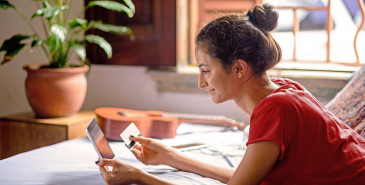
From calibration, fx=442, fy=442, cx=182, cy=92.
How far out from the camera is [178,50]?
2477mm

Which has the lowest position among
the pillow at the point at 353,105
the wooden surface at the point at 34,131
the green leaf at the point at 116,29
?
the wooden surface at the point at 34,131

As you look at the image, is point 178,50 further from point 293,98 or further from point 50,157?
point 293,98

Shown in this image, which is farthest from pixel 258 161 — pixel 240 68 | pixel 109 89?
pixel 109 89

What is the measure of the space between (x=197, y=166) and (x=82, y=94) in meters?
1.06

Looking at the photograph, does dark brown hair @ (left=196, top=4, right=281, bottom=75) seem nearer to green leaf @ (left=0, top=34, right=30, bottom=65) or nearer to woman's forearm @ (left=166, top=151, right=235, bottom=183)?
woman's forearm @ (left=166, top=151, right=235, bottom=183)

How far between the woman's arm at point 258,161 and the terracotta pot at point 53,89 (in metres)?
1.40

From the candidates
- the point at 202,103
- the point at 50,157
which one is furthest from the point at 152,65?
the point at 50,157

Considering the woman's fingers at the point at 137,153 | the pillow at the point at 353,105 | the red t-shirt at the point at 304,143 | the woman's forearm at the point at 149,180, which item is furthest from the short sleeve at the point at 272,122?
the pillow at the point at 353,105

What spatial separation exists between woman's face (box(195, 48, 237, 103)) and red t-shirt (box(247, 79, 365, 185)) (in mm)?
156

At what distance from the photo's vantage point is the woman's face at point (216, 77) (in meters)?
1.23

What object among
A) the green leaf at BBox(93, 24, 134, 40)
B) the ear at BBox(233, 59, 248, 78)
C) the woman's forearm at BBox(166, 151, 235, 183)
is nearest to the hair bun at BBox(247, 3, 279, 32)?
the ear at BBox(233, 59, 248, 78)

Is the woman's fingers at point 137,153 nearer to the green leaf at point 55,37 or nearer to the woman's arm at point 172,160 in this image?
the woman's arm at point 172,160

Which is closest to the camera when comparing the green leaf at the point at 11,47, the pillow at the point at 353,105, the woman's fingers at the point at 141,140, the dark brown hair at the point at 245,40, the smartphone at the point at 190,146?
the dark brown hair at the point at 245,40

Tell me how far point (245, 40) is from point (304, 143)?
0.31 m
